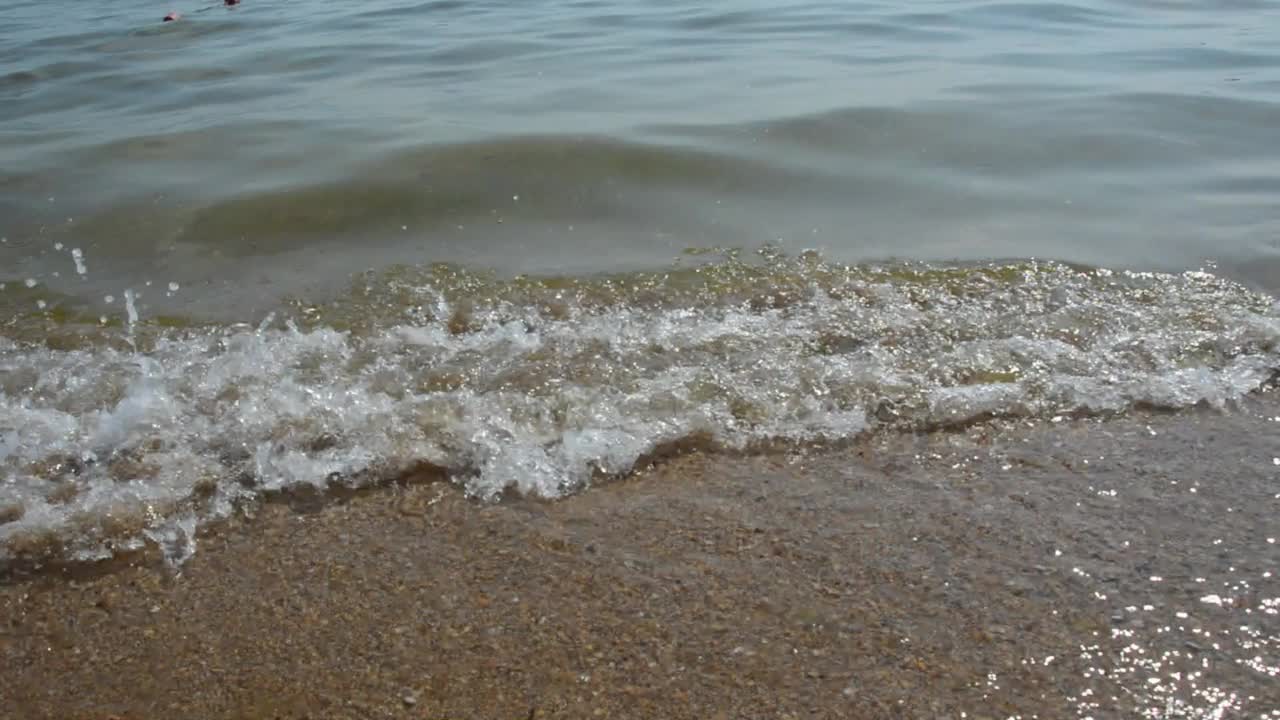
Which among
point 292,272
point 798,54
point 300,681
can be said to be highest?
point 798,54

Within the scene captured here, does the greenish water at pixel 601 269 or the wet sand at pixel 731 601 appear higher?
the greenish water at pixel 601 269

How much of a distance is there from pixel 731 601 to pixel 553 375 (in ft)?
4.61

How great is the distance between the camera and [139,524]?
2.86 meters

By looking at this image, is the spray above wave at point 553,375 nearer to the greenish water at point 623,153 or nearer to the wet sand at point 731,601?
the wet sand at point 731,601

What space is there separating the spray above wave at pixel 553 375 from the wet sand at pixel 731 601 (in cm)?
20

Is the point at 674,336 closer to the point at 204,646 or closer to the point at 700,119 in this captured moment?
the point at 204,646

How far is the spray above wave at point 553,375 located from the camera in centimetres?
309

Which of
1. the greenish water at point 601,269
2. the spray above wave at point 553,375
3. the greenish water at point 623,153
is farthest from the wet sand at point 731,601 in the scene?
the greenish water at point 623,153

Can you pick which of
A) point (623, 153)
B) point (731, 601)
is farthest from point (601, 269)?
point (731, 601)

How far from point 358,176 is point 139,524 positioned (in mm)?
3647

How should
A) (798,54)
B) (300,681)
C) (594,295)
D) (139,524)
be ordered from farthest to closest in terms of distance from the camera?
(798,54) < (594,295) < (139,524) < (300,681)

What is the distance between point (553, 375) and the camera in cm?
370

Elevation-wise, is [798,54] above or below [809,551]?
above

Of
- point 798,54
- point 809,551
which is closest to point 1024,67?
point 798,54
